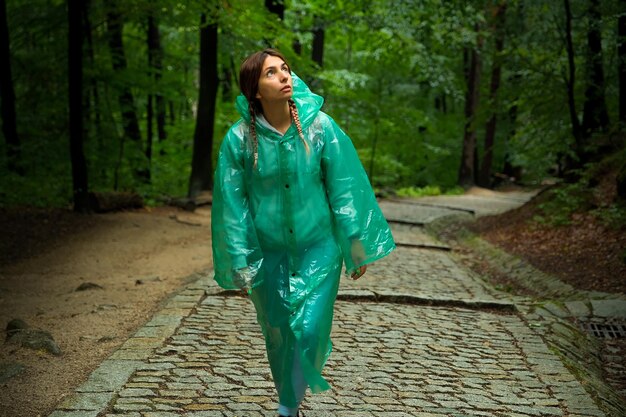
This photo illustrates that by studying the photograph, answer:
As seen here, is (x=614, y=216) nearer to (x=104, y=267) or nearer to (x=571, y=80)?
(x=571, y=80)

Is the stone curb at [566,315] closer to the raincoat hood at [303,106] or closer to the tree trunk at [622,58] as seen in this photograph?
the raincoat hood at [303,106]

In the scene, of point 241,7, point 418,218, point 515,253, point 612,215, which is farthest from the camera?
point 418,218

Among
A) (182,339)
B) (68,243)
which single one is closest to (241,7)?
(68,243)

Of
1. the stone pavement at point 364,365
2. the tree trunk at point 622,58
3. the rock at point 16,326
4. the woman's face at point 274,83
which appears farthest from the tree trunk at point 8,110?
the woman's face at point 274,83

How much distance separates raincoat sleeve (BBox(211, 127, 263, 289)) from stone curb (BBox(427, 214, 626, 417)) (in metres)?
2.48

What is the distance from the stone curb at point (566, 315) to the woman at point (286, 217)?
2.08 metres

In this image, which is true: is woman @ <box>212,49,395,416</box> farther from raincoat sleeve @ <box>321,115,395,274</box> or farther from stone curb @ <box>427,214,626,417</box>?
stone curb @ <box>427,214,626,417</box>

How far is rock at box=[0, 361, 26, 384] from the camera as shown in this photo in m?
4.78

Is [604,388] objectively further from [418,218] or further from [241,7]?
[418,218]

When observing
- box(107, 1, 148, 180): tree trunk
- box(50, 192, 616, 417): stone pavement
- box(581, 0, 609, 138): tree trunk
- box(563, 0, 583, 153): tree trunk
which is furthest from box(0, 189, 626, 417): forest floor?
box(107, 1, 148, 180): tree trunk

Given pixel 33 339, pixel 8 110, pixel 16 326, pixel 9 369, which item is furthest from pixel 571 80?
pixel 8 110

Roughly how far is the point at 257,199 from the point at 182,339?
237cm

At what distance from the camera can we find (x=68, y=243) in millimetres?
11773

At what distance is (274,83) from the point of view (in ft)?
12.0
